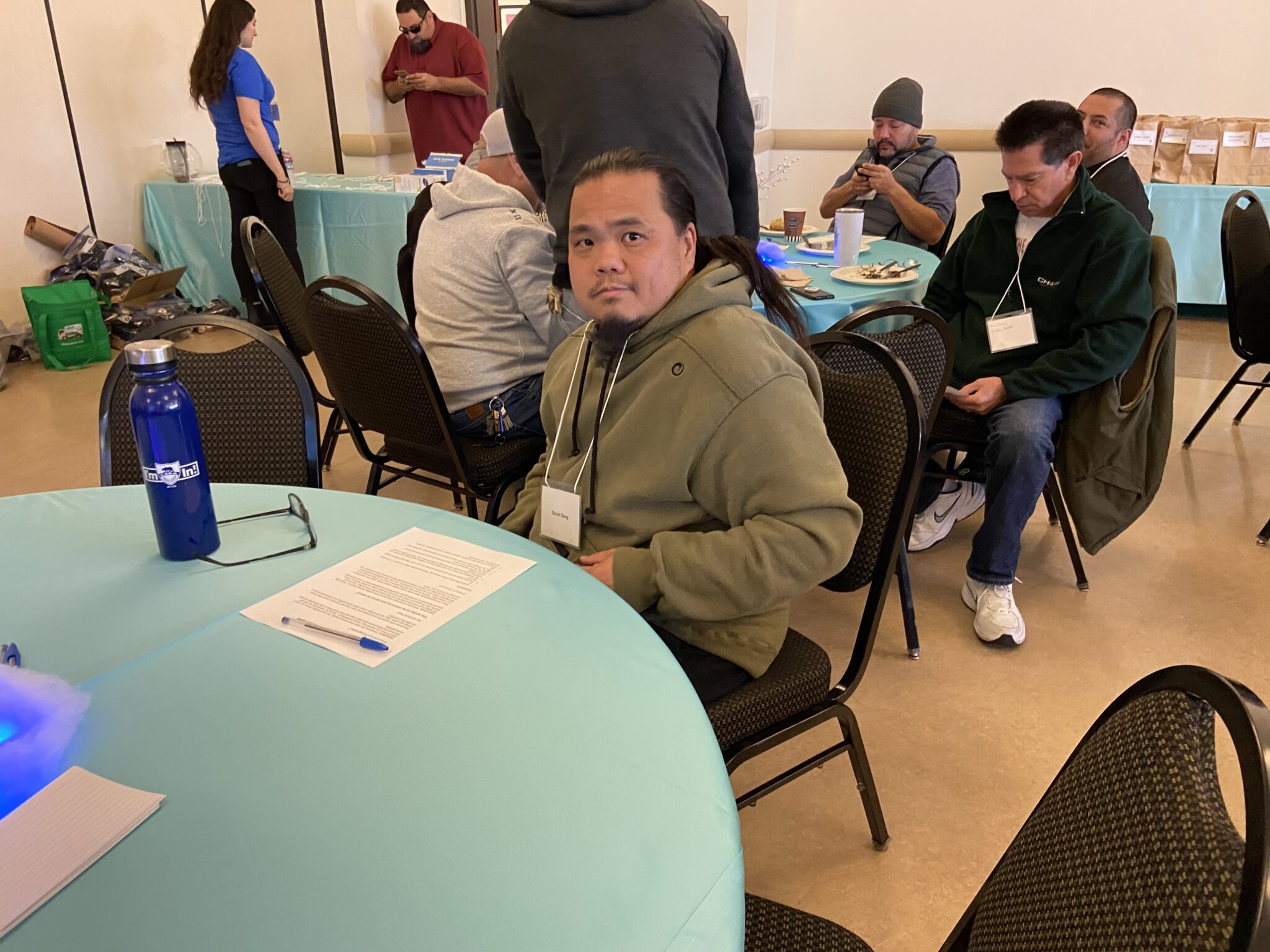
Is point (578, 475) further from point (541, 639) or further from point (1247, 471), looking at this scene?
point (1247, 471)

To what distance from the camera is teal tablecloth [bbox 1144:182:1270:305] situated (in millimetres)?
4695

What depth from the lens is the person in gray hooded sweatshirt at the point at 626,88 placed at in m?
1.98

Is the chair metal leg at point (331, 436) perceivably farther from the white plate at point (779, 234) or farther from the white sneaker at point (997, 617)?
the white sneaker at point (997, 617)

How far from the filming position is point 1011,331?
239 cm

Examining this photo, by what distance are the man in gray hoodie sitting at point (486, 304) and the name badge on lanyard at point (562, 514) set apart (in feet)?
2.76

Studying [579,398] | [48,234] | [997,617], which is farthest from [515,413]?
[48,234]

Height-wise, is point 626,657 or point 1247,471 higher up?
point 626,657

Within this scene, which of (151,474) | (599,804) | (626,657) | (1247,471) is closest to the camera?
(599,804)

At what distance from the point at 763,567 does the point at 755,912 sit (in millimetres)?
414

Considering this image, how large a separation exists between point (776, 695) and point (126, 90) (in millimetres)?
5732

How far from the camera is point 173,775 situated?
0.74 meters

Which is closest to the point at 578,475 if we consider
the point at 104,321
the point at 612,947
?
the point at 612,947

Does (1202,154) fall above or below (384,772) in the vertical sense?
above

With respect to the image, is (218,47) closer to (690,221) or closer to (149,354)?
(690,221)
